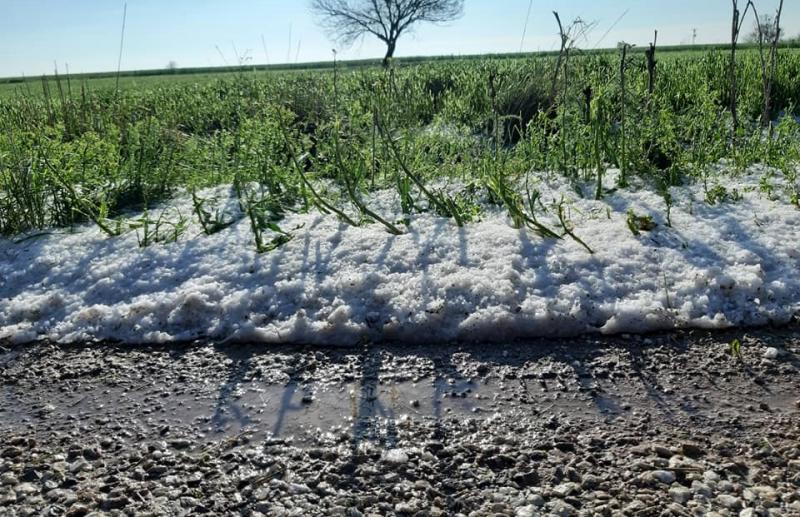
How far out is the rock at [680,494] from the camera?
7.08 feet

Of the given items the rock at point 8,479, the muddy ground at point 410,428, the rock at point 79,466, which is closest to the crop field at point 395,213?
the muddy ground at point 410,428

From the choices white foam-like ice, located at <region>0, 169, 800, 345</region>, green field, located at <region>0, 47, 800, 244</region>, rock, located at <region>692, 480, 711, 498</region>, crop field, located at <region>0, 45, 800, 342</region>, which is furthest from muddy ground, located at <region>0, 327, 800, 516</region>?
green field, located at <region>0, 47, 800, 244</region>

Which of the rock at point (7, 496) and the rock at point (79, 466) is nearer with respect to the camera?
the rock at point (7, 496)

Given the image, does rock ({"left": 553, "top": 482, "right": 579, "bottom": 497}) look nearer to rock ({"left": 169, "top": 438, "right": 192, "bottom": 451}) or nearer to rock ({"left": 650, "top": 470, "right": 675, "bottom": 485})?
rock ({"left": 650, "top": 470, "right": 675, "bottom": 485})

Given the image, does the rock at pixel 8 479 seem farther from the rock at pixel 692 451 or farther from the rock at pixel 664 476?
the rock at pixel 692 451

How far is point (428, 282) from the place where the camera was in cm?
361

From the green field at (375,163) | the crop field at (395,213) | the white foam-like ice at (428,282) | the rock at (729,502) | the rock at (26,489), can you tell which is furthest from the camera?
the green field at (375,163)

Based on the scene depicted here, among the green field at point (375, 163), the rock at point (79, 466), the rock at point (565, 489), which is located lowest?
the rock at point (565, 489)

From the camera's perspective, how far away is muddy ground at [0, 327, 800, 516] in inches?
88.6

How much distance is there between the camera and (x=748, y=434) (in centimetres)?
251

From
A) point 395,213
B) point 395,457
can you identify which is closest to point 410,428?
point 395,457

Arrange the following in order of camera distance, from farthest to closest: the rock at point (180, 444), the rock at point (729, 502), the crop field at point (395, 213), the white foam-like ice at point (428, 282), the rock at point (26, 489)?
the crop field at point (395, 213) → the white foam-like ice at point (428, 282) → the rock at point (180, 444) → the rock at point (26, 489) → the rock at point (729, 502)

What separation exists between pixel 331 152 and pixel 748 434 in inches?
153

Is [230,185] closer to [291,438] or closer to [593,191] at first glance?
[593,191]
